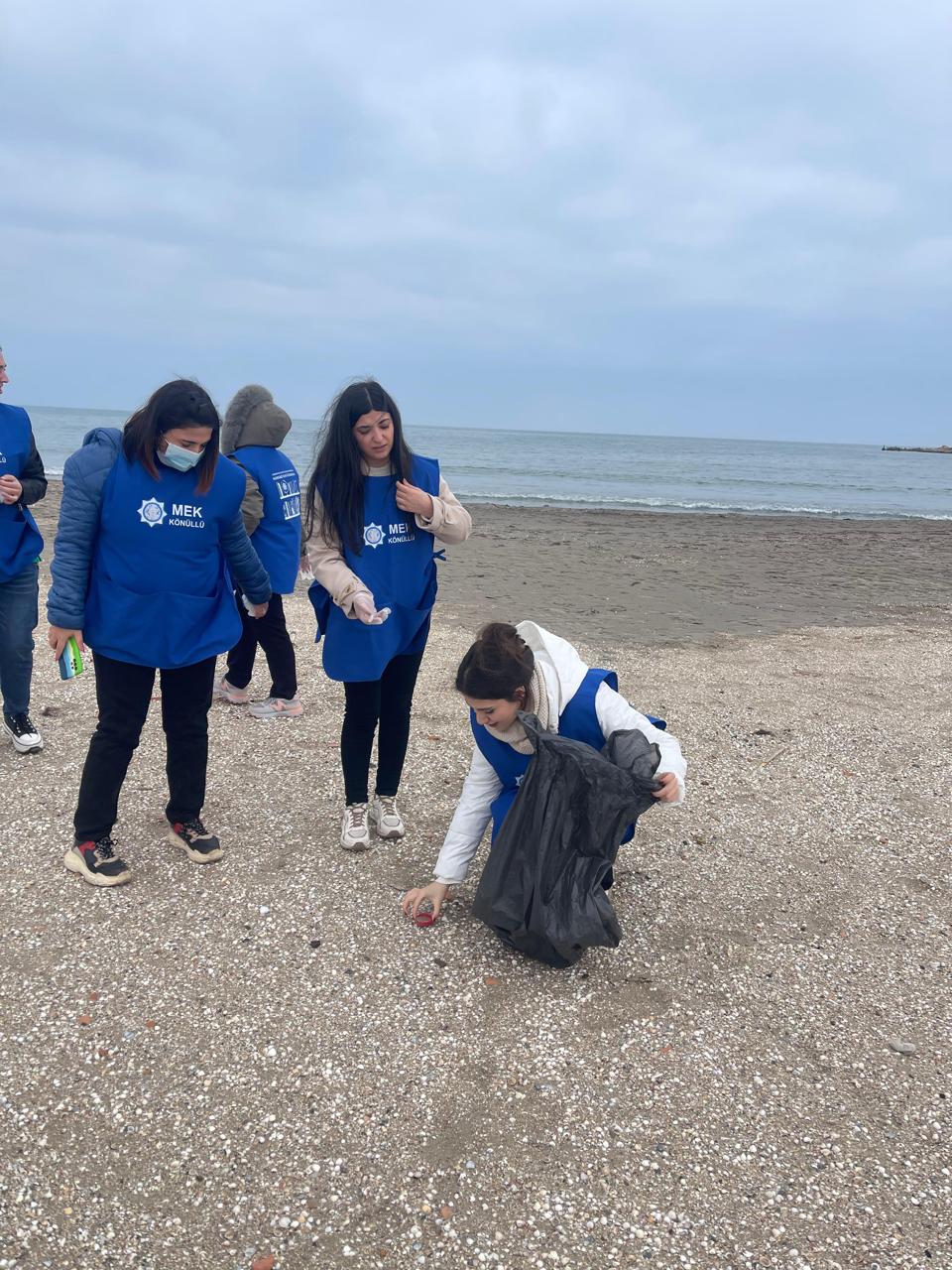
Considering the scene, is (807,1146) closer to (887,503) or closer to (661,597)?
(661,597)

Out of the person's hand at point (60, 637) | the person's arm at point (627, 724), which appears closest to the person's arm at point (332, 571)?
the person's hand at point (60, 637)

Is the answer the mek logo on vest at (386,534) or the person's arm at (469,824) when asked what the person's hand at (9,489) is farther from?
the person's arm at (469,824)

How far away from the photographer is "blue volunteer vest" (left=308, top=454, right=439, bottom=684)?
3588 millimetres

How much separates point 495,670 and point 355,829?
58.9 inches

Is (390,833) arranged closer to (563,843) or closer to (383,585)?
(383,585)

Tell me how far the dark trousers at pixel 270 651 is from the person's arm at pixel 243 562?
1.65 meters

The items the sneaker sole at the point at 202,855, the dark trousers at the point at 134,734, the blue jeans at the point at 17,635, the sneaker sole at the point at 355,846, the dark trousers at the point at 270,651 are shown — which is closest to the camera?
the dark trousers at the point at 134,734

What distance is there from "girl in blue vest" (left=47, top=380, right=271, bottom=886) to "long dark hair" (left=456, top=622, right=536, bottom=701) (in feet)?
3.91

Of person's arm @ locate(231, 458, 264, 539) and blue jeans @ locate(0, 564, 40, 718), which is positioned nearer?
blue jeans @ locate(0, 564, 40, 718)

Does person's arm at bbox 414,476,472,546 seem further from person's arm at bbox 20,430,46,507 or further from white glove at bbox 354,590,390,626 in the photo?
person's arm at bbox 20,430,46,507

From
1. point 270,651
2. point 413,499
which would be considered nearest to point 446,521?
point 413,499

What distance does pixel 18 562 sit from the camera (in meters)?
4.38

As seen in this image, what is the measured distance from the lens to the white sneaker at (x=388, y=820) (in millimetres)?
4027

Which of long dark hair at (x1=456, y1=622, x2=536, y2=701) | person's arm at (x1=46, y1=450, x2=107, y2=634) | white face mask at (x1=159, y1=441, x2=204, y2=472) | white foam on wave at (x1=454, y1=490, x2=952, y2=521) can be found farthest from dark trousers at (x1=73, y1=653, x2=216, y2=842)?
white foam on wave at (x1=454, y1=490, x2=952, y2=521)
